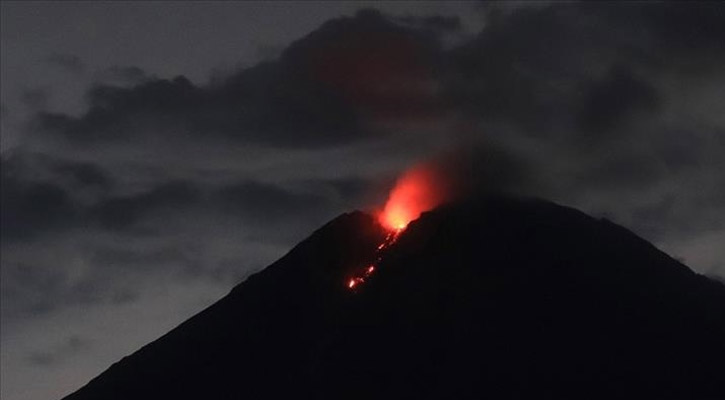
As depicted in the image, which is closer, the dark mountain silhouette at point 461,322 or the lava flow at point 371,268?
the dark mountain silhouette at point 461,322

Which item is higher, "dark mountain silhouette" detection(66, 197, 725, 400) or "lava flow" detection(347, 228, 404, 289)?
"lava flow" detection(347, 228, 404, 289)

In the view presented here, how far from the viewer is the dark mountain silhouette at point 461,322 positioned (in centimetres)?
12581

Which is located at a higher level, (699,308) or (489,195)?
(489,195)

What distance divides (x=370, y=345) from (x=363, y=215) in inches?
593

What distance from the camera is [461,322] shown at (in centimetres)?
13288

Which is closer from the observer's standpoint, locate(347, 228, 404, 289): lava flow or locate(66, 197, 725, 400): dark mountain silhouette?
locate(66, 197, 725, 400): dark mountain silhouette

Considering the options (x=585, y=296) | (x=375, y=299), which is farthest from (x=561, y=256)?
(x=375, y=299)

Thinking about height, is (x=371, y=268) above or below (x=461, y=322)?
above

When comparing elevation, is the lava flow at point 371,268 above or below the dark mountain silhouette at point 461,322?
above

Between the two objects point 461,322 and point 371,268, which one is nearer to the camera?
point 461,322

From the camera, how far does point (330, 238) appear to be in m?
141

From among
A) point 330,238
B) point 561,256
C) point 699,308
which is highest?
point 330,238

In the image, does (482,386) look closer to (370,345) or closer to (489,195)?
(370,345)

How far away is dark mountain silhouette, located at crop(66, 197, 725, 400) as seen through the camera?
125812 millimetres
